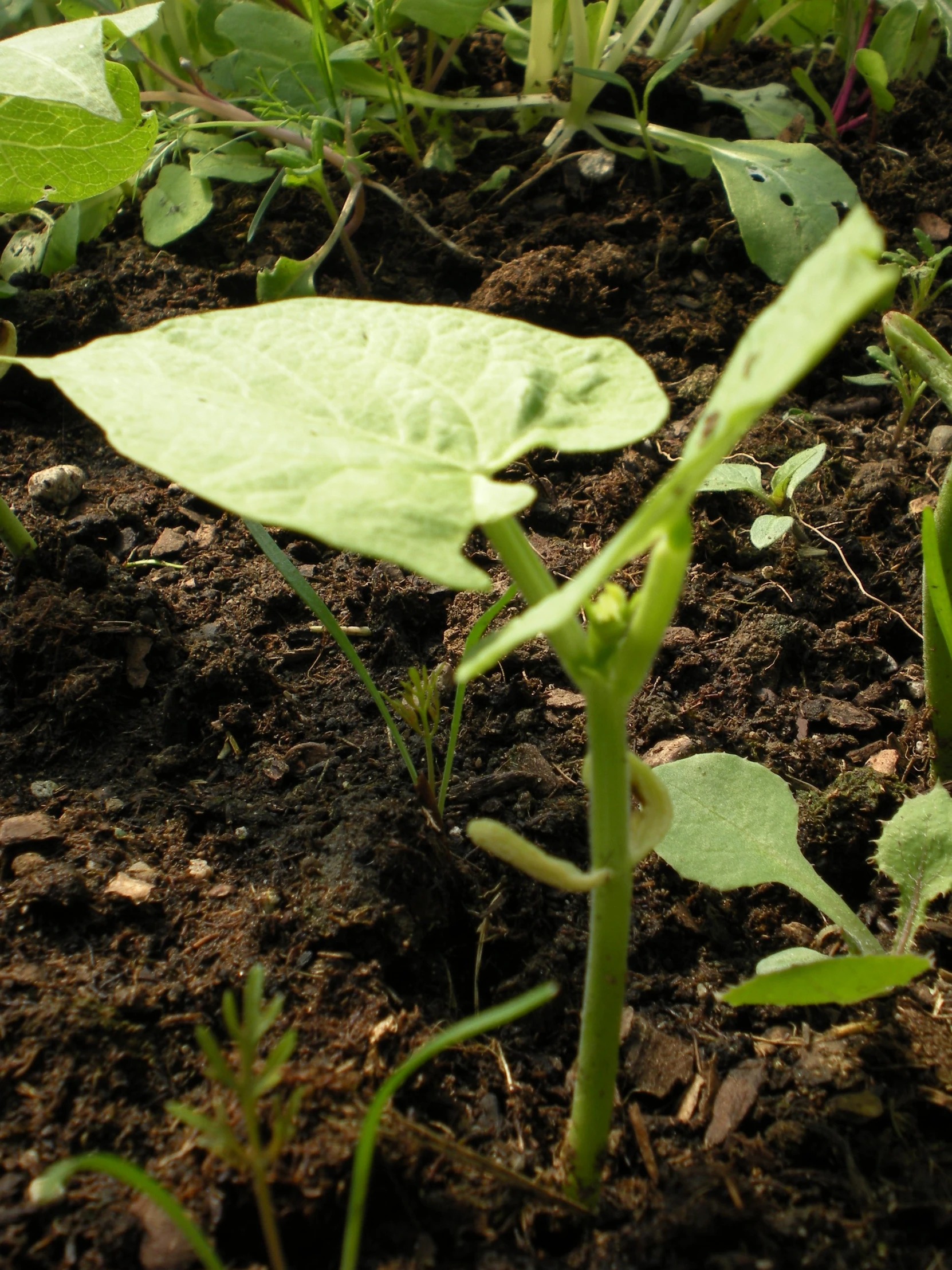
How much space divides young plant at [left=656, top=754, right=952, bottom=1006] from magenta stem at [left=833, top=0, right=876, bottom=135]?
5.58ft

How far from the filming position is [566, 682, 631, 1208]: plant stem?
601 mm

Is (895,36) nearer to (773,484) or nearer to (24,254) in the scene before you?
(773,484)

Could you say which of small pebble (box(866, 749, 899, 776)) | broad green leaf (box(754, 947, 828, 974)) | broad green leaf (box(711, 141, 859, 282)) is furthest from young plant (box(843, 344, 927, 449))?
broad green leaf (box(754, 947, 828, 974))

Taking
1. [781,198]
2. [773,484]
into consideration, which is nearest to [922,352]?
[773,484]

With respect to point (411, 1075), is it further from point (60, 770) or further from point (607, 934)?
point (60, 770)

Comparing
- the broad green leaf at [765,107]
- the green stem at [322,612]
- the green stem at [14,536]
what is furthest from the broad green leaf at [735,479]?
the broad green leaf at [765,107]

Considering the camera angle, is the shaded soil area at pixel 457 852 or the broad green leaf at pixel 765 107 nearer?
the shaded soil area at pixel 457 852

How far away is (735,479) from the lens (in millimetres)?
1252

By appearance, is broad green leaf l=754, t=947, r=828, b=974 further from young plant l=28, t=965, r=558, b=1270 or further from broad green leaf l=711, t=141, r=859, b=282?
broad green leaf l=711, t=141, r=859, b=282

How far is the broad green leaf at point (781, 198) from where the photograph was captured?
63.1 inches

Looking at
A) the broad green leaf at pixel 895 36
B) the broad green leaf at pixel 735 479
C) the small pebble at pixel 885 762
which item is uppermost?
the broad green leaf at pixel 895 36

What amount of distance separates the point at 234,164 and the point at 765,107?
1132 mm

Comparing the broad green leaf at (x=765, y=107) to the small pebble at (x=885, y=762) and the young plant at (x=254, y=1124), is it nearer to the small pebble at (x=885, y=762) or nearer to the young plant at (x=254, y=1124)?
the small pebble at (x=885, y=762)

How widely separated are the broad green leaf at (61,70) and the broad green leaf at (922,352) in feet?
2.86
